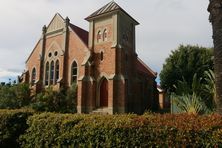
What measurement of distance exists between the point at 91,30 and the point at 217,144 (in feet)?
90.7

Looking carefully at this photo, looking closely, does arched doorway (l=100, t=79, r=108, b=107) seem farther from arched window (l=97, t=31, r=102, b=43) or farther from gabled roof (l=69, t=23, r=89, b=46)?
gabled roof (l=69, t=23, r=89, b=46)

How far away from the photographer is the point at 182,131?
6129 millimetres

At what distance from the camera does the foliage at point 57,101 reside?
27953mm

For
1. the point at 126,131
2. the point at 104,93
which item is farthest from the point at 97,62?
the point at 126,131

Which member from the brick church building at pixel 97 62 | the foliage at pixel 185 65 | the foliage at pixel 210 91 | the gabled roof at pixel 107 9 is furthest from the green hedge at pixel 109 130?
the foliage at pixel 185 65

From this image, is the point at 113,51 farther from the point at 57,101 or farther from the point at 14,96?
the point at 14,96

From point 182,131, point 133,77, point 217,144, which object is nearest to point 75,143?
point 182,131

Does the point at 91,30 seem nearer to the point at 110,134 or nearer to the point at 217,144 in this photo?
the point at 110,134

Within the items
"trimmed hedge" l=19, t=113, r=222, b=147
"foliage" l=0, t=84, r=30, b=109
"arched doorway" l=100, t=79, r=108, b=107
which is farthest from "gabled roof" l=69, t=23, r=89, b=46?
"trimmed hedge" l=19, t=113, r=222, b=147

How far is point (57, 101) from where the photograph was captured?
2888 cm

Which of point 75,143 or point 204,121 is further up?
point 204,121

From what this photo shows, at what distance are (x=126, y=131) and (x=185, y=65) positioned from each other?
2830 cm

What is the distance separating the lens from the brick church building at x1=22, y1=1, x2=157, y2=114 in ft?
92.7

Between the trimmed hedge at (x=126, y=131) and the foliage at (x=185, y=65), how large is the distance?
83.6ft
